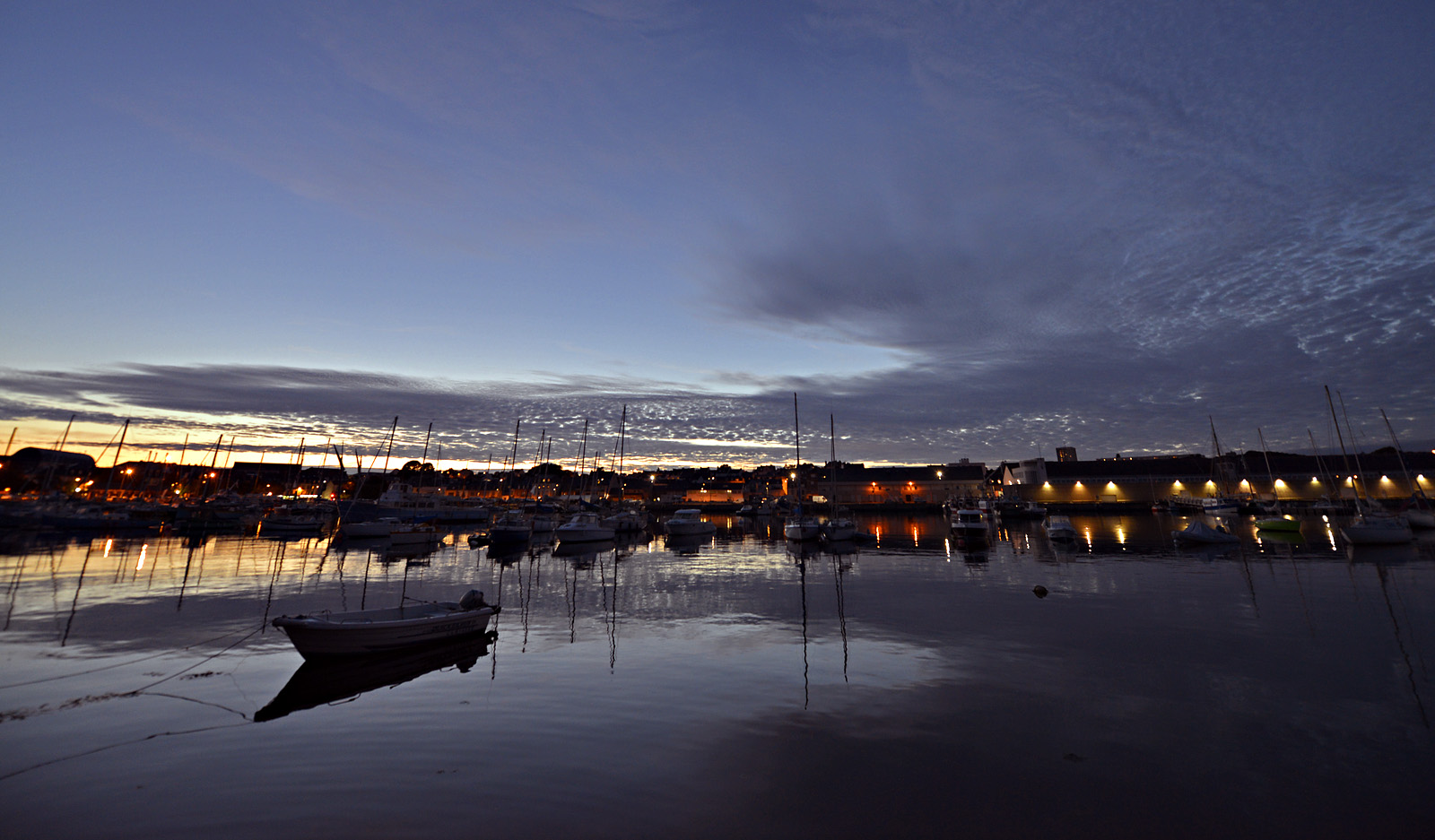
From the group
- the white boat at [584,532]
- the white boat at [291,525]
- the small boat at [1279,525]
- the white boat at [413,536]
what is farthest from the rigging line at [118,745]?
the small boat at [1279,525]

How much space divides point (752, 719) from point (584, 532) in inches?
1925

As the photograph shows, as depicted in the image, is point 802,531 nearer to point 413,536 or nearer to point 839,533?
point 839,533

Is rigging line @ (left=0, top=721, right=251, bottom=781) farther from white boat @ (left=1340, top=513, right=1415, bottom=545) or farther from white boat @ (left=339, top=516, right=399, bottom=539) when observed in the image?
white boat @ (left=1340, top=513, right=1415, bottom=545)

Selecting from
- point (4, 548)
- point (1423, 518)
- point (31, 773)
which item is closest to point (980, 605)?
point (31, 773)

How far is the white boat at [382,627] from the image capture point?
17.2 m

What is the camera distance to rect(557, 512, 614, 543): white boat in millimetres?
58906

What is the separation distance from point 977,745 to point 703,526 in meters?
63.4

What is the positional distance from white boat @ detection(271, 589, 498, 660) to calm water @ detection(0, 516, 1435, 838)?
0.72 metres

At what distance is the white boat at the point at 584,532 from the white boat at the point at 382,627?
3792 cm

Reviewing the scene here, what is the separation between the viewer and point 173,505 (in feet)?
308

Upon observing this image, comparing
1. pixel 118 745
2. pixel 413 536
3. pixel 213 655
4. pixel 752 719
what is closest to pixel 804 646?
pixel 752 719

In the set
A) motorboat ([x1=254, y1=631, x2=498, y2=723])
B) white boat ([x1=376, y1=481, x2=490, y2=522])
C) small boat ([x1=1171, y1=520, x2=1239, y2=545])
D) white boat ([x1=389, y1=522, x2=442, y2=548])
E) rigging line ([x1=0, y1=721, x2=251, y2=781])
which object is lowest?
rigging line ([x1=0, y1=721, x2=251, y2=781])

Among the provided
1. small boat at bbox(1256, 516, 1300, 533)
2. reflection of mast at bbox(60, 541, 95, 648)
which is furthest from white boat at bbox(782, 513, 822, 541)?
reflection of mast at bbox(60, 541, 95, 648)

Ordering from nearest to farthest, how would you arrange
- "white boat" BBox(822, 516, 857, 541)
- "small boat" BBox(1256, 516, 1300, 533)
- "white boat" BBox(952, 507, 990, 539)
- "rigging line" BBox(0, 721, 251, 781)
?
"rigging line" BBox(0, 721, 251, 781), "small boat" BBox(1256, 516, 1300, 533), "white boat" BBox(822, 516, 857, 541), "white boat" BBox(952, 507, 990, 539)
